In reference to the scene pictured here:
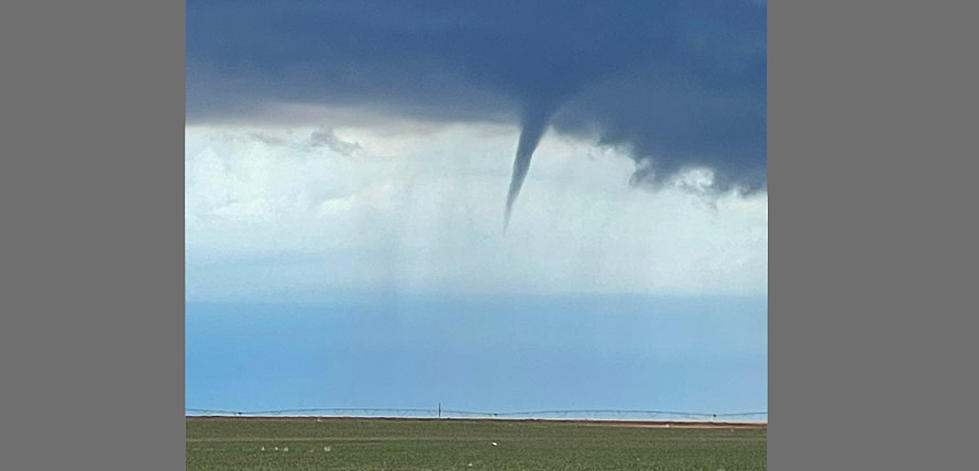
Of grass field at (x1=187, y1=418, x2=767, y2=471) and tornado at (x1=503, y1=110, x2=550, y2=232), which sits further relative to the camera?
grass field at (x1=187, y1=418, x2=767, y2=471)

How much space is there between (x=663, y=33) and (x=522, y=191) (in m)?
4.76

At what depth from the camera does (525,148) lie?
98.3 feet

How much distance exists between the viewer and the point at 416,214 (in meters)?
28.9

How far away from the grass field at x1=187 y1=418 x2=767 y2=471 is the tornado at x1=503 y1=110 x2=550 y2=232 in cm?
558

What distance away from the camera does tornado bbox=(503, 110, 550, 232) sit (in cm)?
2958

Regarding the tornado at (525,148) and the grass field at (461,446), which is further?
the grass field at (461,446)

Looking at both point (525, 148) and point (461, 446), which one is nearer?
point (525, 148)

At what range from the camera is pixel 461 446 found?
139 feet

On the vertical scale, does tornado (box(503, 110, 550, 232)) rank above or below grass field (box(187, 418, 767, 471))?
above

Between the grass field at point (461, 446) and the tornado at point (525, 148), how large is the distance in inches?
220

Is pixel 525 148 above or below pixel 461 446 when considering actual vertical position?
above

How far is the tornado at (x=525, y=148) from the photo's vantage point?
29578mm

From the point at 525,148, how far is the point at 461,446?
14523mm

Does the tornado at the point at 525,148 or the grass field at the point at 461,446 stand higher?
the tornado at the point at 525,148
